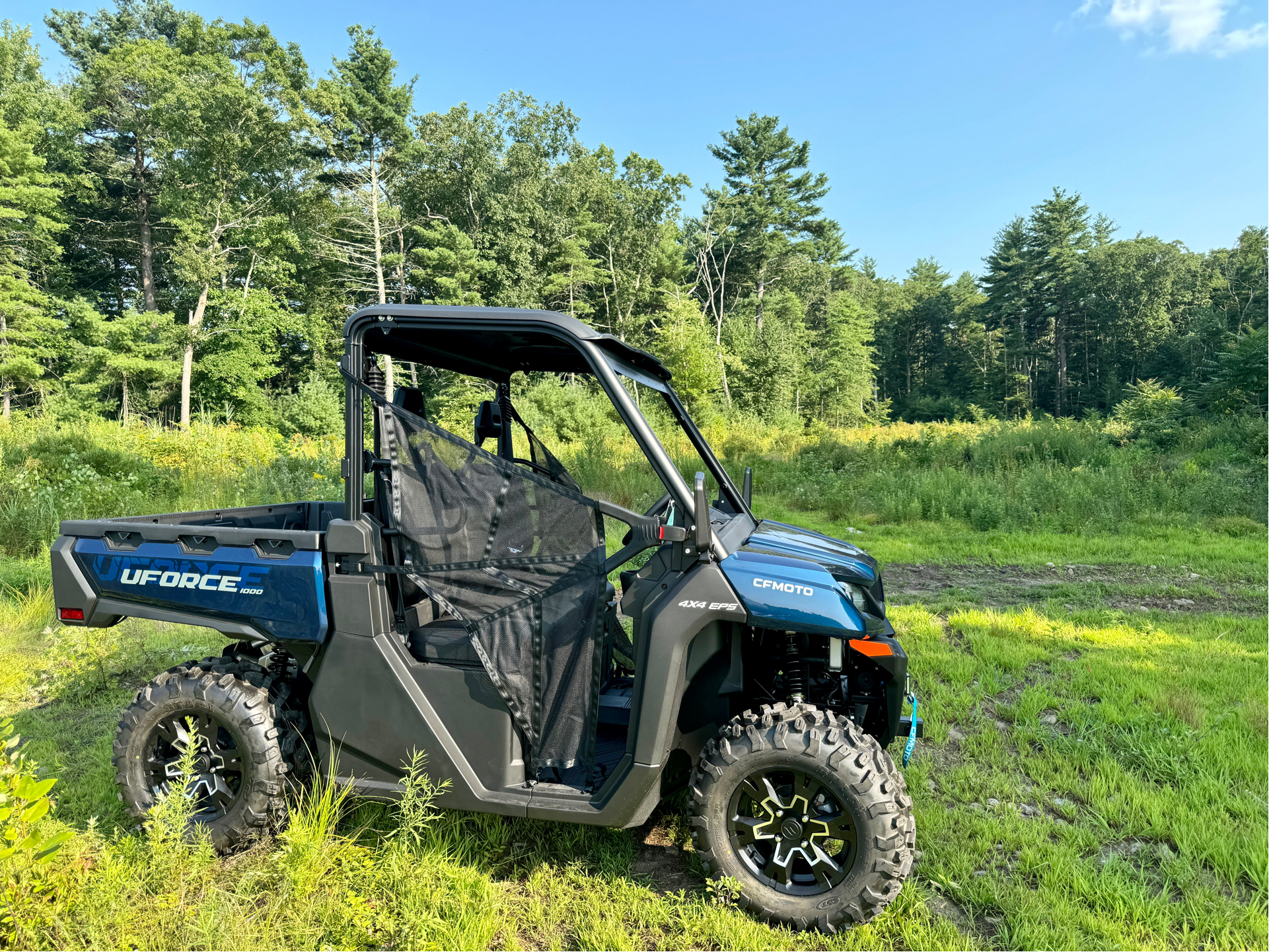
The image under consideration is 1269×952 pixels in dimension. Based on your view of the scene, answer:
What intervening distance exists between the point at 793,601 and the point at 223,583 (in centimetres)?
218

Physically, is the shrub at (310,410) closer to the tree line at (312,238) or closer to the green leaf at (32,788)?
the tree line at (312,238)

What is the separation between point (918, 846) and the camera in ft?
9.09

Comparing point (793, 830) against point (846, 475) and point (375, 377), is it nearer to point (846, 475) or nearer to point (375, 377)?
point (375, 377)

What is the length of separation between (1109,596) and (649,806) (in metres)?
5.92

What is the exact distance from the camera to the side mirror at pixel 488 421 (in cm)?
352

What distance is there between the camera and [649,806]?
236 centimetres

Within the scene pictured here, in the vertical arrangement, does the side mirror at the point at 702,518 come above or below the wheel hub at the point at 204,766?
above

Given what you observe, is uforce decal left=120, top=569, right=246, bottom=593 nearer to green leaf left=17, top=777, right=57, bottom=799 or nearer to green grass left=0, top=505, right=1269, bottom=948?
green leaf left=17, top=777, right=57, bottom=799

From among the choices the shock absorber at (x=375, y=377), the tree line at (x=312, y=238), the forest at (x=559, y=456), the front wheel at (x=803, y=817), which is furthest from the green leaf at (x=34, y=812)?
the tree line at (x=312, y=238)

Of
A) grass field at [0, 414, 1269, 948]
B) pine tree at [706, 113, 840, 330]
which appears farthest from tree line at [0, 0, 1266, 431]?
grass field at [0, 414, 1269, 948]

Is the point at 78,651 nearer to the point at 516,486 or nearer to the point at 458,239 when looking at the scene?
the point at 516,486

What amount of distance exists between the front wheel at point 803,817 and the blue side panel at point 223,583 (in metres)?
1.57

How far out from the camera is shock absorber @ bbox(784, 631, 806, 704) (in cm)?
265

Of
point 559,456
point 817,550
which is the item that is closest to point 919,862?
point 817,550
